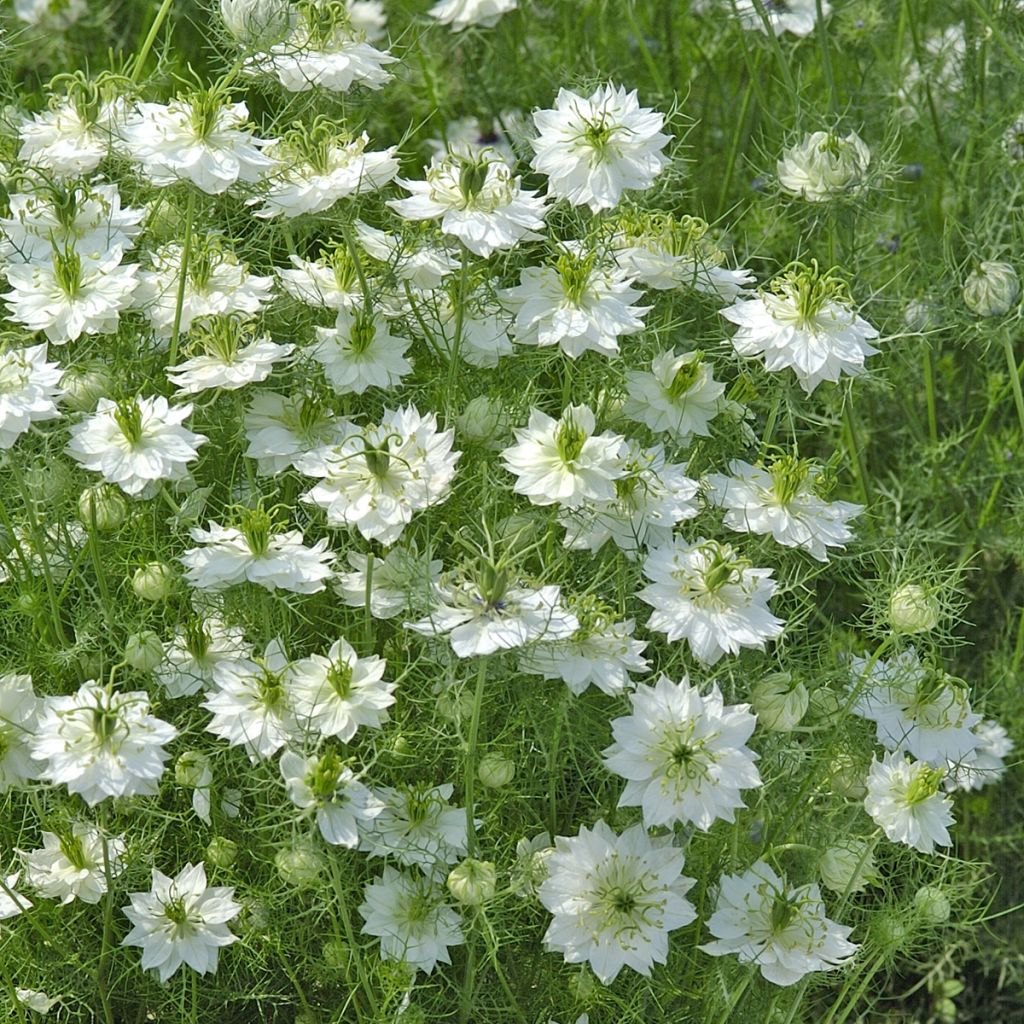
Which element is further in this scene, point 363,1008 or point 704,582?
point 363,1008

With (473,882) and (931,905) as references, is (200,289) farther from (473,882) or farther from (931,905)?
(931,905)

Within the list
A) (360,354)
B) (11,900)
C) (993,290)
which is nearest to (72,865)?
(11,900)

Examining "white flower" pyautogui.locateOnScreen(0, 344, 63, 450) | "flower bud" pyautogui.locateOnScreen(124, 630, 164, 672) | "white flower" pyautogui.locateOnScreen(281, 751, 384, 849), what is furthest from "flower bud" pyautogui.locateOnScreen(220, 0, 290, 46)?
"white flower" pyautogui.locateOnScreen(281, 751, 384, 849)

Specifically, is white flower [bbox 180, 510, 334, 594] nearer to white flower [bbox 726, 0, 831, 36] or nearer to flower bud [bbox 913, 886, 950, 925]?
flower bud [bbox 913, 886, 950, 925]

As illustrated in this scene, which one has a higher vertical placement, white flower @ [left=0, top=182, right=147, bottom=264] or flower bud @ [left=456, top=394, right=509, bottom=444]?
white flower @ [left=0, top=182, right=147, bottom=264]

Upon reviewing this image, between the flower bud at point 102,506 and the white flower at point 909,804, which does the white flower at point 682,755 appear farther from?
the flower bud at point 102,506

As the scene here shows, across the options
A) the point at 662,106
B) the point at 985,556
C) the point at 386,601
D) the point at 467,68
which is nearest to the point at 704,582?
the point at 386,601

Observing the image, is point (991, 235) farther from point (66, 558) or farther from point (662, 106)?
point (66, 558)
